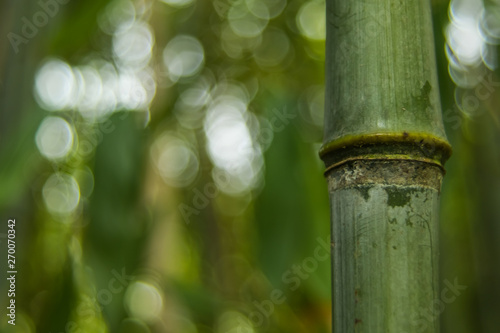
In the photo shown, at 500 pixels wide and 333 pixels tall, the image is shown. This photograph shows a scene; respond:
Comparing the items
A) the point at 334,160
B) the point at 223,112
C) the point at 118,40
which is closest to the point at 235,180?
the point at 223,112

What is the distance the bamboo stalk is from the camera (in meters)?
0.40

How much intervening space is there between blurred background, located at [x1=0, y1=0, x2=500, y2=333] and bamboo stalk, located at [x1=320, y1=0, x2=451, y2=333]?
2.04 feet

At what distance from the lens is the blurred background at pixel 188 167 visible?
105cm

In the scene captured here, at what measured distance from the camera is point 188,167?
1619mm

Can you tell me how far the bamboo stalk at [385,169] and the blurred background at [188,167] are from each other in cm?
62

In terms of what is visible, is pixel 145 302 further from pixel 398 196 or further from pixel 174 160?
pixel 398 196

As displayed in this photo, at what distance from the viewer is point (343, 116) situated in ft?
1.40

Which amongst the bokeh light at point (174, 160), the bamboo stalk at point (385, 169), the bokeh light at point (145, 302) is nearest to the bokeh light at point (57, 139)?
the bokeh light at point (174, 160)

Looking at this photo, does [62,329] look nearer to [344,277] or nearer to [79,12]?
[79,12]

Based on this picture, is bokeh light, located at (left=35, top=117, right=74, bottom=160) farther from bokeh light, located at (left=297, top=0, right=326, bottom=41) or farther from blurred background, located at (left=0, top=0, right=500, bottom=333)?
bokeh light, located at (left=297, top=0, right=326, bottom=41)

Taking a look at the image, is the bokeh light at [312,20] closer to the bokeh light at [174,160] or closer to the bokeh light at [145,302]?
the bokeh light at [174,160]

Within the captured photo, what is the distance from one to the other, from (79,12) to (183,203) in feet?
1.67

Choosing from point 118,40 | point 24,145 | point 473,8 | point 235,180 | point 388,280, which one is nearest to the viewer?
point 388,280

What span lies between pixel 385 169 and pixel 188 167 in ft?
4.05
